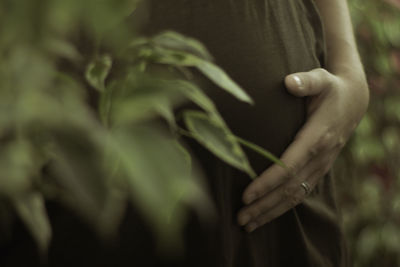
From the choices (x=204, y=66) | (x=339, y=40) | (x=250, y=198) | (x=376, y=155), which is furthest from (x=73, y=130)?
(x=376, y=155)

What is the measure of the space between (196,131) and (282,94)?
345 mm

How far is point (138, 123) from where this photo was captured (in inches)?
10.7

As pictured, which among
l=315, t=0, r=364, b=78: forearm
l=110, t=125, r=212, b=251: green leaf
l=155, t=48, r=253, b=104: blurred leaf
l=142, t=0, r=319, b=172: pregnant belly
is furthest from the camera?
l=315, t=0, r=364, b=78: forearm

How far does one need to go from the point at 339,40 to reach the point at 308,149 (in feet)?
0.96

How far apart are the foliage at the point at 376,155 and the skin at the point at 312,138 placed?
2.54 feet

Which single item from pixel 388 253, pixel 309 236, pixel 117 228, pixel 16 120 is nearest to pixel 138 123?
pixel 16 120

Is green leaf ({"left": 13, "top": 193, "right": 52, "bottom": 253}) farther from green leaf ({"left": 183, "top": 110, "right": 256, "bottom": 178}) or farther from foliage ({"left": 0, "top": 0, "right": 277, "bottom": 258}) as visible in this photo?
green leaf ({"left": 183, "top": 110, "right": 256, "bottom": 178})

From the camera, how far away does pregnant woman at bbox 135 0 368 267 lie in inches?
24.7

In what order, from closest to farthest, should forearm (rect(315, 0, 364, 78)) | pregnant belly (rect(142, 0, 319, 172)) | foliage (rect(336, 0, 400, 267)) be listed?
pregnant belly (rect(142, 0, 319, 172)) → forearm (rect(315, 0, 364, 78)) → foliage (rect(336, 0, 400, 267))

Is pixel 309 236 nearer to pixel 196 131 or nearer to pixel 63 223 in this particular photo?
pixel 63 223

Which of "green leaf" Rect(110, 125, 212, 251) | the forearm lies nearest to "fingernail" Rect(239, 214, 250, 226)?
the forearm

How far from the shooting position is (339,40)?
0.89m

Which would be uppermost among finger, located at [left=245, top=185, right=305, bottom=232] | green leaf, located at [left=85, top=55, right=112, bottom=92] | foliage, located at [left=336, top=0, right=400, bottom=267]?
green leaf, located at [left=85, top=55, right=112, bottom=92]

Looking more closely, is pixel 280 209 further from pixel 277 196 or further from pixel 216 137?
pixel 216 137
